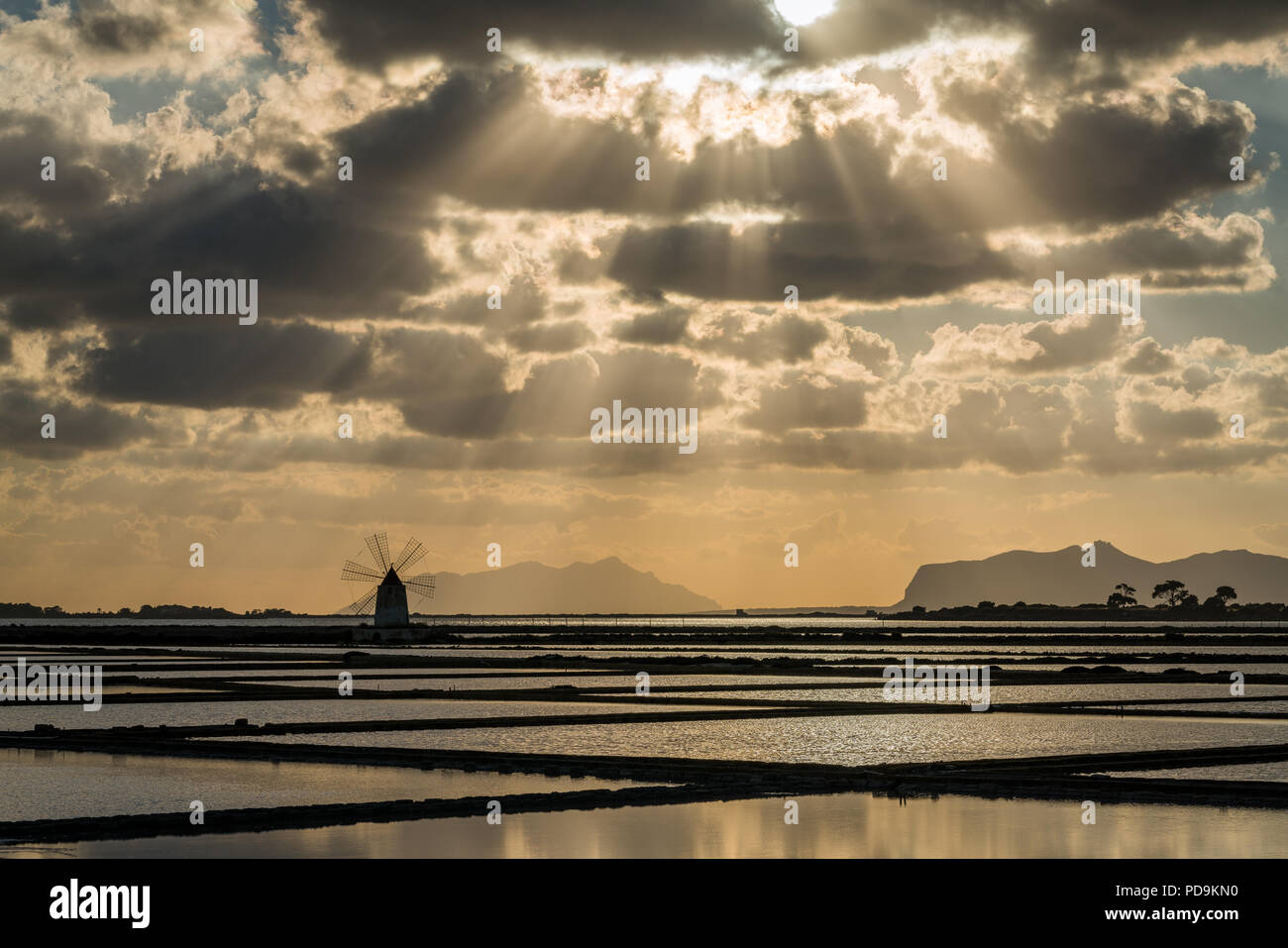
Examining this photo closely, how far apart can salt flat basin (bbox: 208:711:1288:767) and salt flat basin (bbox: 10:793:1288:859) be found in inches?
303

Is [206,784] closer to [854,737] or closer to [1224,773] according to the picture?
[854,737]

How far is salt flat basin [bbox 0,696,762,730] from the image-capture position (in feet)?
142

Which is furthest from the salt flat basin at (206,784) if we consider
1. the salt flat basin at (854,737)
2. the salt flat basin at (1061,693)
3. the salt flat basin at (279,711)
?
the salt flat basin at (1061,693)

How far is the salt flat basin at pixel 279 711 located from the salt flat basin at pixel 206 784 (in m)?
10.4

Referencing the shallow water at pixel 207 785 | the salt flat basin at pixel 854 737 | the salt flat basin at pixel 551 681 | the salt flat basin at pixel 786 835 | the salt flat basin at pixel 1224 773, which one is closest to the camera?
the salt flat basin at pixel 786 835

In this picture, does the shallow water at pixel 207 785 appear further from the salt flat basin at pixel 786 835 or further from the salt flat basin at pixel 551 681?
the salt flat basin at pixel 551 681

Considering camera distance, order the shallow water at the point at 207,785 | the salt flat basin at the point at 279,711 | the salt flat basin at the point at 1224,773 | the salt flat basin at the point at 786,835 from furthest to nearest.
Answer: the salt flat basin at the point at 279,711 → the salt flat basin at the point at 1224,773 → the shallow water at the point at 207,785 → the salt flat basin at the point at 786,835

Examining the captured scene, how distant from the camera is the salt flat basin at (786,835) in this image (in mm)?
20078

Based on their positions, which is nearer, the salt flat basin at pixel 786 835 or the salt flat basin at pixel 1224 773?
the salt flat basin at pixel 786 835

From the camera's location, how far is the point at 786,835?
21.7 metres

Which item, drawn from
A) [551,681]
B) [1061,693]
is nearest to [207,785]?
[551,681]
